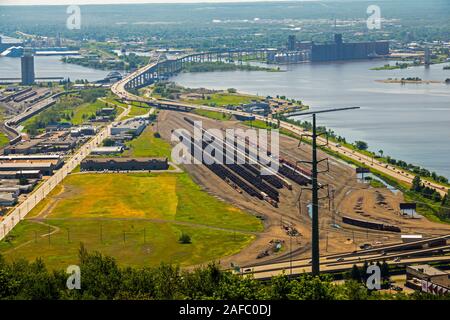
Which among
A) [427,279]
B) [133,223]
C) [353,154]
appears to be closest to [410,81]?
[353,154]

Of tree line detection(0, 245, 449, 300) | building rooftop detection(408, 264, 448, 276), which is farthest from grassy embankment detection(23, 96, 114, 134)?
tree line detection(0, 245, 449, 300)

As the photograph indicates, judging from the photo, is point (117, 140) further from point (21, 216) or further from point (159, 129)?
point (21, 216)

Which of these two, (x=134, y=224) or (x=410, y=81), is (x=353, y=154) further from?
(x=410, y=81)

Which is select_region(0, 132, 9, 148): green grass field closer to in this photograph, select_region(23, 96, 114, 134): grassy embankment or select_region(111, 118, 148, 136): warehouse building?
select_region(23, 96, 114, 134): grassy embankment
